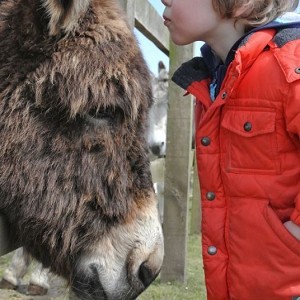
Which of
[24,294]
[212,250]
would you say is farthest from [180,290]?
[212,250]

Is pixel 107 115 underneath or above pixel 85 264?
above

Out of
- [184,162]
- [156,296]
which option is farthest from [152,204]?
[184,162]

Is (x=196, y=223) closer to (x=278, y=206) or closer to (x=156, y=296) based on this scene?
(x=156, y=296)

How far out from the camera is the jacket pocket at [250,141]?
1.98 meters

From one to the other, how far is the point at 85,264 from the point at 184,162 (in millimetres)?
2939

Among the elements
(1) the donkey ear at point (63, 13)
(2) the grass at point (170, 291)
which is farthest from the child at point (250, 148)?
(2) the grass at point (170, 291)

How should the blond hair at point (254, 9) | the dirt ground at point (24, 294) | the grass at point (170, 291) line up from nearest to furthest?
the blond hair at point (254, 9) → the dirt ground at point (24, 294) → the grass at point (170, 291)

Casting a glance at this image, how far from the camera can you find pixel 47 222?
6.57 ft

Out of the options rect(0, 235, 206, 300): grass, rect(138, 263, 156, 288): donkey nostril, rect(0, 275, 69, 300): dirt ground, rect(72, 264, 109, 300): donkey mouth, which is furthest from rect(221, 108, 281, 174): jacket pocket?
rect(0, 275, 69, 300): dirt ground

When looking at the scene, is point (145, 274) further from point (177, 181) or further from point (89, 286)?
point (177, 181)

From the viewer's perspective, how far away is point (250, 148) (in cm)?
203

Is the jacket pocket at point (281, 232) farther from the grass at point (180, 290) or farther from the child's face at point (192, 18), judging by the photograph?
the grass at point (180, 290)

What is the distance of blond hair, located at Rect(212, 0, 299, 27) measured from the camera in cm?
209

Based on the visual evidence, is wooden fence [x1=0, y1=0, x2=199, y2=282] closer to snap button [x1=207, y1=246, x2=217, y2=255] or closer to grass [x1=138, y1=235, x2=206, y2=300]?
grass [x1=138, y1=235, x2=206, y2=300]
